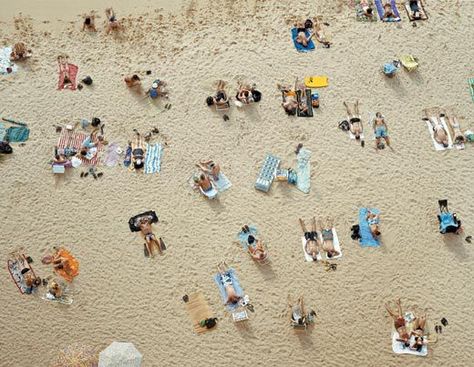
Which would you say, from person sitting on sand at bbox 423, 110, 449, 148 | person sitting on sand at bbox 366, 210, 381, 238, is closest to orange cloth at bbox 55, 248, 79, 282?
person sitting on sand at bbox 366, 210, 381, 238

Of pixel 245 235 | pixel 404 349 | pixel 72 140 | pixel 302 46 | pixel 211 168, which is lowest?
pixel 404 349

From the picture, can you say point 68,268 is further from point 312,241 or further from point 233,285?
point 312,241

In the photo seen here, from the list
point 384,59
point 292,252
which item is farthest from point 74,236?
point 384,59

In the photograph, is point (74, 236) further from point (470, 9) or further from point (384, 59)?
point (470, 9)

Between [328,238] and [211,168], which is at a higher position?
[211,168]

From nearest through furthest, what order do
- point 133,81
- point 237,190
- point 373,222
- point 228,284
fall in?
point 228,284, point 373,222, point 237,190, point 133,81

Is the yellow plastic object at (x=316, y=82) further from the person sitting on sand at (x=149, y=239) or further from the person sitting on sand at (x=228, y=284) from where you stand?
the person sitting on sand at (x=149, y=239)

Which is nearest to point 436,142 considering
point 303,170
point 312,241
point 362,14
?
point 303,170

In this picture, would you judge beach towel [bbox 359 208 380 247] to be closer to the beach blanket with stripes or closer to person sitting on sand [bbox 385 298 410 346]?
person sitting on sand [bbox 385 298 410 346]
